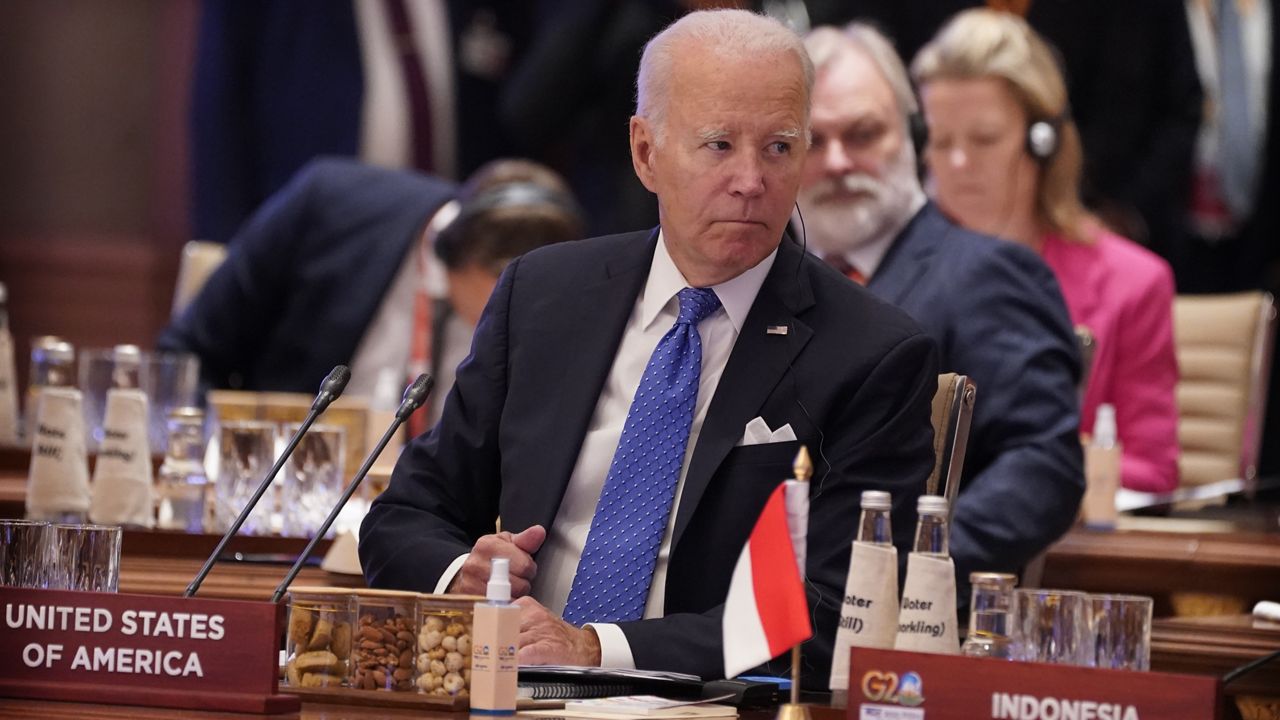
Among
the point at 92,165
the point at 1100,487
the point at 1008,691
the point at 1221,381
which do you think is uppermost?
the point at 92,165

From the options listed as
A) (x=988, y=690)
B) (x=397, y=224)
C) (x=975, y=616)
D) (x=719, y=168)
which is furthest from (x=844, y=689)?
(x=397, y=224)

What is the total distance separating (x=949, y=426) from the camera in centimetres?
274

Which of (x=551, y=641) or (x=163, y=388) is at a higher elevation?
(x=163, y=388)

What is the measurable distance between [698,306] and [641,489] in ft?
0.86

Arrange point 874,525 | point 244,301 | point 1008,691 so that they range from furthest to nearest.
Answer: point 244,301 → point 874,525 → point 1008,691

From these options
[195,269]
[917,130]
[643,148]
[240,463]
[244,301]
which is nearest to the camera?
[643,148]

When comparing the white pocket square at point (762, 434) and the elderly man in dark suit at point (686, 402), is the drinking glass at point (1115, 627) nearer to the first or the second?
the elderly man in dark suit at point (686, 402)

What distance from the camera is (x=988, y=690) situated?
1.79 meters

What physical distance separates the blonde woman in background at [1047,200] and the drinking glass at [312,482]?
1.86m

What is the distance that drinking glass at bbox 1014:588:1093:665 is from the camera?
6.73 feet

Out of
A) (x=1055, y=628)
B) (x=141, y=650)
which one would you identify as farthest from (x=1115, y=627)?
(x=141, y=650)

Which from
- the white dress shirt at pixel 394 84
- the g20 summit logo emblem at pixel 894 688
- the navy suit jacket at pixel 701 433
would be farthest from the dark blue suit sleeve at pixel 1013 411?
the white dress shirt at pixel 394 84

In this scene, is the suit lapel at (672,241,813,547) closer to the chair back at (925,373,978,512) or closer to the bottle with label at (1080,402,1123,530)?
the chair back at (925,373,978,512)

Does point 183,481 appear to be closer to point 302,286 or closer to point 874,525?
point 874,525
